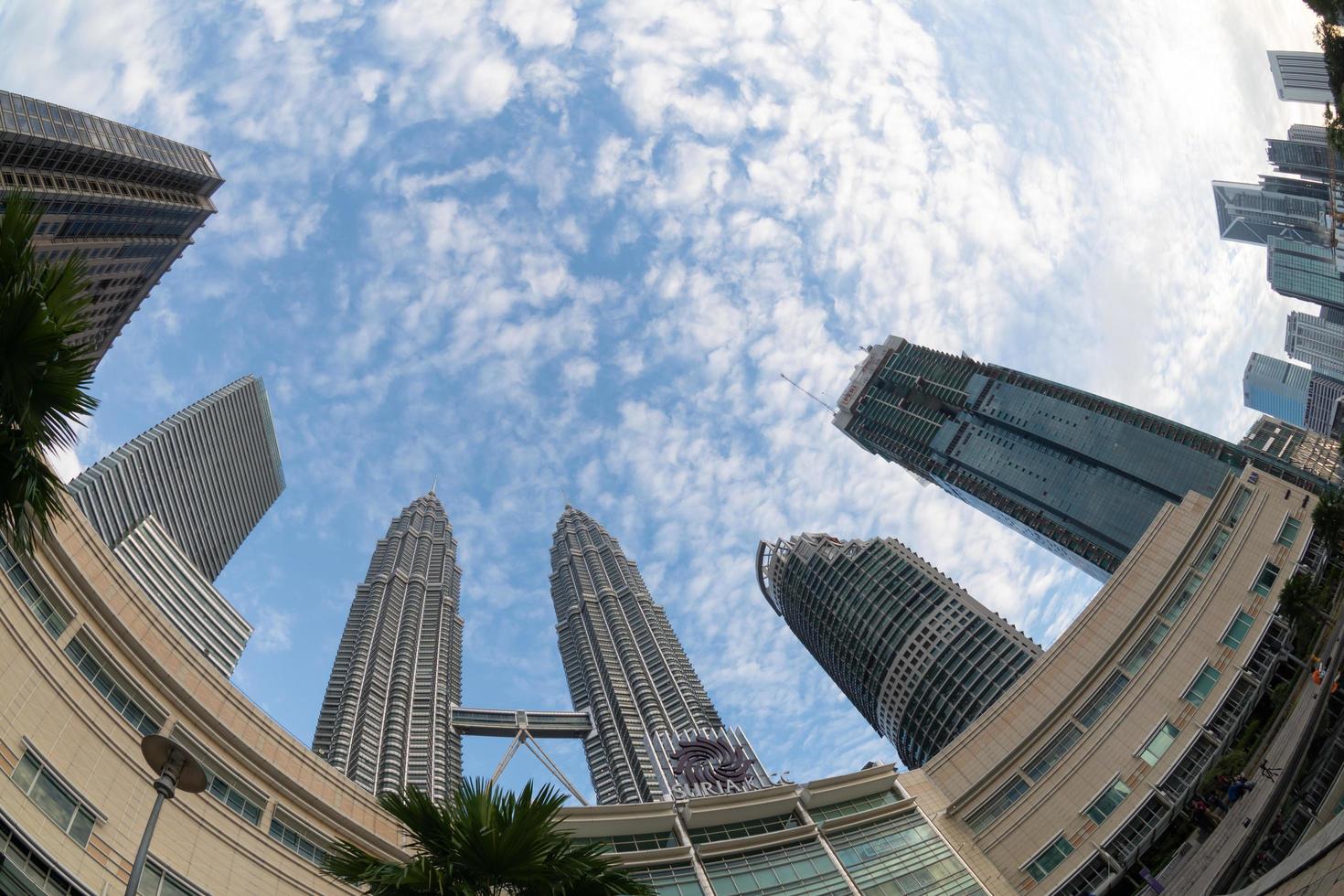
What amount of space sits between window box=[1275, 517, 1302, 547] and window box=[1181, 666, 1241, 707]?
8.91m

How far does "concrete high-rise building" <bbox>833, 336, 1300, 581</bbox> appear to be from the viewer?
142 meters

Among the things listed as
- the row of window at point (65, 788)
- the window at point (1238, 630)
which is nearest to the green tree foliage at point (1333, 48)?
the window at point (1238, 630)

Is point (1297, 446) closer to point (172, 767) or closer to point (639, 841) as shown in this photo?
point (639, 841)

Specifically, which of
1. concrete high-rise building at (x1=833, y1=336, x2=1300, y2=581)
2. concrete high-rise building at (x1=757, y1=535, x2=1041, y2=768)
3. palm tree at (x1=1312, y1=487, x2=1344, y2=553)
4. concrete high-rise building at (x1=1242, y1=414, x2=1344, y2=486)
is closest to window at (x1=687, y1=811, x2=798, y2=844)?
palm tree at (x1=1312, y1=487, x2=1344, y2=553)

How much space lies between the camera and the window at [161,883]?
22578 mm

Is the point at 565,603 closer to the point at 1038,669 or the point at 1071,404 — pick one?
the point at 1071,404

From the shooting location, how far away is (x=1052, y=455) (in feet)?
528

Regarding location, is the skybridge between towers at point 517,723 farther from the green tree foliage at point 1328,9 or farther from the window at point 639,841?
the green tree foliage at point 1328,9

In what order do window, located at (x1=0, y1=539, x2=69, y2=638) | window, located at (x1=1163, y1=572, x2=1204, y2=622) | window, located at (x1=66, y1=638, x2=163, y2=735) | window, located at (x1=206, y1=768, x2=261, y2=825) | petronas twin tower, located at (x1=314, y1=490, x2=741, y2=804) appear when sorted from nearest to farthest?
window, located at (x1=0, y1=539, x2=69, y2=638), window, located at (x1=66, y1=638, x2=163, y2=735), window, located at (x1=206, y1=768, x2=261, y2=825), window, located at (x1=1163, y1=572, x2=1204, y2=622), petronas twin tower, located at (x1=314, y1=490, x2=741, y2=804)

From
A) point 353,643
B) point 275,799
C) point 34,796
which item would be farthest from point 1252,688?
point 353,643

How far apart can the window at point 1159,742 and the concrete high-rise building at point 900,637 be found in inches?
3057

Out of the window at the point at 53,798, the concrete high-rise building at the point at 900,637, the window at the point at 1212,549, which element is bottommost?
the window at the point at 53,798

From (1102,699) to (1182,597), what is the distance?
765cm

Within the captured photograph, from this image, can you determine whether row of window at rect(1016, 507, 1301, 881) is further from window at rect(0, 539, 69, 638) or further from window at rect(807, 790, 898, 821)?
window at rect(0, 539, 69, 638)
